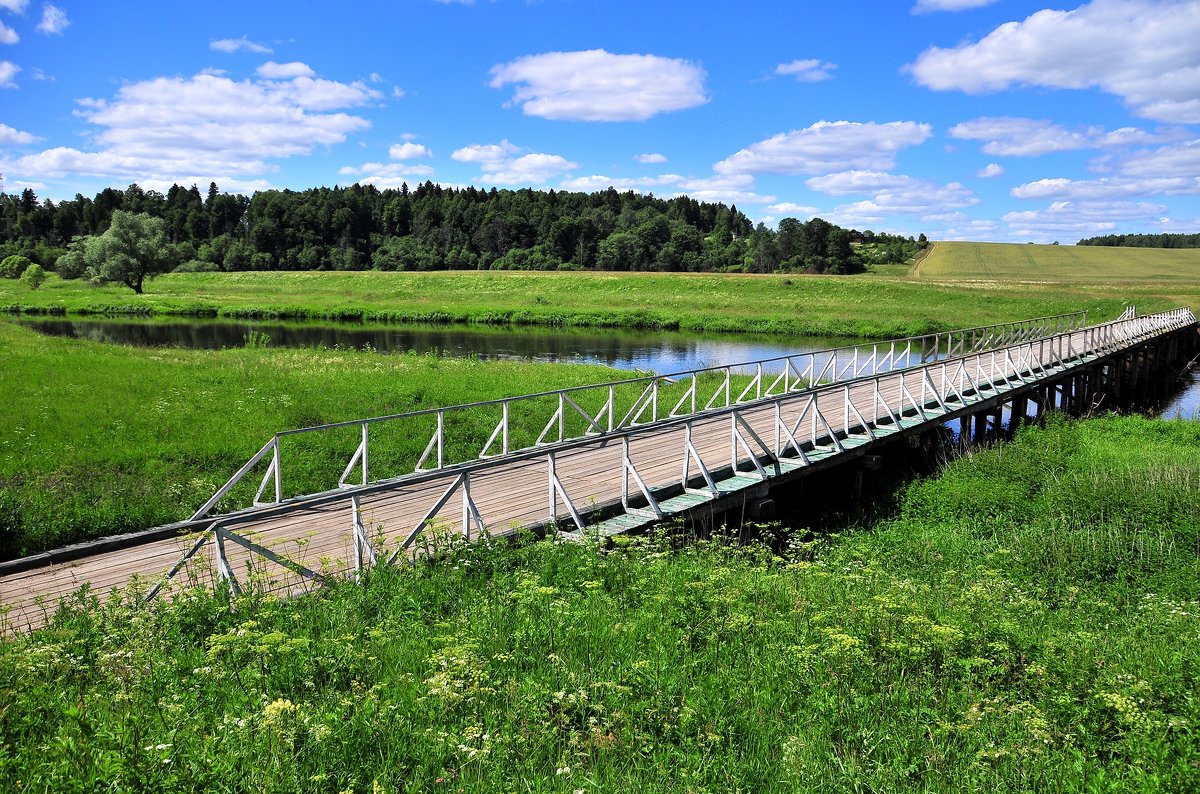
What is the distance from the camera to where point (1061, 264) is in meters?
104

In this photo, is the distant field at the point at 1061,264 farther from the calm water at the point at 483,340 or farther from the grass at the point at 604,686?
the grass at the point at 604,686

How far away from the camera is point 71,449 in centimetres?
1486

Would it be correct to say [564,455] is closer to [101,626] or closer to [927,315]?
[101,626]

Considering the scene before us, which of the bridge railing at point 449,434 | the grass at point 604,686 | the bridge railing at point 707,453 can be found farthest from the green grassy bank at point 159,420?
the grass at point 604,686

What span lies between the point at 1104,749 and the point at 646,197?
551ft

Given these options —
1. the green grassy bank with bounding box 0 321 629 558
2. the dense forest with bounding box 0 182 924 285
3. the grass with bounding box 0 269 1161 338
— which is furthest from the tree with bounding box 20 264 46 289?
the green grassy bank with bounding box 0 321 629 558

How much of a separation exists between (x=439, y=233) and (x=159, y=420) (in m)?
130

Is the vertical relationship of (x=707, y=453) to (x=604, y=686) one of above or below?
below

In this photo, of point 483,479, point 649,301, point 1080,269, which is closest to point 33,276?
point 649,301

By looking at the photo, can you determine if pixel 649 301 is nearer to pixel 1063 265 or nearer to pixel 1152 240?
pixel 1063 265

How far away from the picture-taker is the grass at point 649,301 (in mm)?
59344

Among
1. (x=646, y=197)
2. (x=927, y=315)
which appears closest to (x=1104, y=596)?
(x=927, y=315)

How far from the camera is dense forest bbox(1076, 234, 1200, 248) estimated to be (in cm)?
15112

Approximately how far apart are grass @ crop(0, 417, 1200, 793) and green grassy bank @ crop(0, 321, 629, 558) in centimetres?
689
